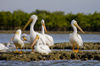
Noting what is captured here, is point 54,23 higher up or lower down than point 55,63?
higher up

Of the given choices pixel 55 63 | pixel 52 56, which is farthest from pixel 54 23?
pixel 55 63

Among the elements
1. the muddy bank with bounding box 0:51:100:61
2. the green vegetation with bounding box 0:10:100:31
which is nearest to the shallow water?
the muddy bank with bounding box 0:51:100:61

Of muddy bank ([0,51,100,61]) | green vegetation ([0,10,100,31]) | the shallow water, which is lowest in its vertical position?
the shallow water

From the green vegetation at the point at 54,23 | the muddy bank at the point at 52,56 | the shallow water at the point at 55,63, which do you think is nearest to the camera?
the shallow water at the point at 55,63

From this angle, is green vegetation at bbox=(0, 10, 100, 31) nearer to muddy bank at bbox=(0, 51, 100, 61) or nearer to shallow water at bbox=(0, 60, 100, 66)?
muddy bank at bbox=(0, 51, 100, 61)

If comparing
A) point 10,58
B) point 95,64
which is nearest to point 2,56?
point 10,58

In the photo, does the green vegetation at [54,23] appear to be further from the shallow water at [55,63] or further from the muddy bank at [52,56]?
the shallow water at [55,63]

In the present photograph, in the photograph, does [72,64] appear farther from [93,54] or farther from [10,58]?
[10,58]

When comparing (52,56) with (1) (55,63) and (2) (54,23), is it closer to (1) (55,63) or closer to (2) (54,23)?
(1) (55,63)

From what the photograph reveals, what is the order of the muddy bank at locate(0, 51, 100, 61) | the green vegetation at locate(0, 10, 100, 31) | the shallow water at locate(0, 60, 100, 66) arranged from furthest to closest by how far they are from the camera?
Result: the green vegetation at locate(0, 10, 100, 31), the muddy bank at locate(0, 51, 100, 61), the shallow water at locate(0, 60, 100, 66)

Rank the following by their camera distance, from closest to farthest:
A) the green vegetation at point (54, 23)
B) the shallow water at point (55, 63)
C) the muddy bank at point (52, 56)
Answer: the shallow water at point (55, 63), the muddy bank at point (52, 56), the green vegetation at point (54, 23)

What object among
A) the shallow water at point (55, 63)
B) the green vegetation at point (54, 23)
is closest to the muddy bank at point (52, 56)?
the shallow water at point (55, 63)

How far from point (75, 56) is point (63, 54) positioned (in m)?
0.50

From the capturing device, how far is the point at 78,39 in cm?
1519
